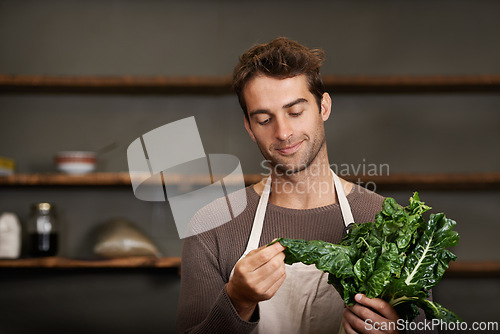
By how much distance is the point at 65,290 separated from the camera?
8.61ft

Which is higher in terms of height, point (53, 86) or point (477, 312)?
point (53, 86)

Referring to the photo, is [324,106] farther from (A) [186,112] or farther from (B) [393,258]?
(A) [186,112]

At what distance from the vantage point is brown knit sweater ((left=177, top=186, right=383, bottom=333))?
148 centimetres

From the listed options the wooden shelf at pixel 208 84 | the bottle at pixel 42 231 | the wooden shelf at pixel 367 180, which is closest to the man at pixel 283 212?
the wooden shelf at pixel 367 180

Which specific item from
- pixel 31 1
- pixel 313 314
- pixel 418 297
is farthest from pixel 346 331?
pixel 31 1

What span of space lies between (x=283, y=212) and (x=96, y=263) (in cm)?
118

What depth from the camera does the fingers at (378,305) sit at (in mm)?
1094

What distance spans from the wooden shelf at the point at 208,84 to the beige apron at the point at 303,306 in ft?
3.81

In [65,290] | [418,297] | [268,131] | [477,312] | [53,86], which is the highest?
[53,86]

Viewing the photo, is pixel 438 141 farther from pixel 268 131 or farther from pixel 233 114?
pixel 268 131

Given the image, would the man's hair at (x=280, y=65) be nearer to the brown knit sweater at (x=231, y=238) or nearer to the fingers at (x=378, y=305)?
the brown knit sweater at (x=231, y=238)

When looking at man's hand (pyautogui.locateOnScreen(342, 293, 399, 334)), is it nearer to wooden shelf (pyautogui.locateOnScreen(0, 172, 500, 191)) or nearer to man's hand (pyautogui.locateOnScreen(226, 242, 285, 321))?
man's hand (pyautogui.locateOnScreen(226, 242, 285, 321))

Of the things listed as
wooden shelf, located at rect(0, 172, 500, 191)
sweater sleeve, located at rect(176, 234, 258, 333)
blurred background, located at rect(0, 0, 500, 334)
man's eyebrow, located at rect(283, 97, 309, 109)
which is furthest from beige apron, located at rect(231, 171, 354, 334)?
blurred background, located at rect(0, 0, 500, 334)

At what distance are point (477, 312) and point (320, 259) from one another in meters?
1.81
